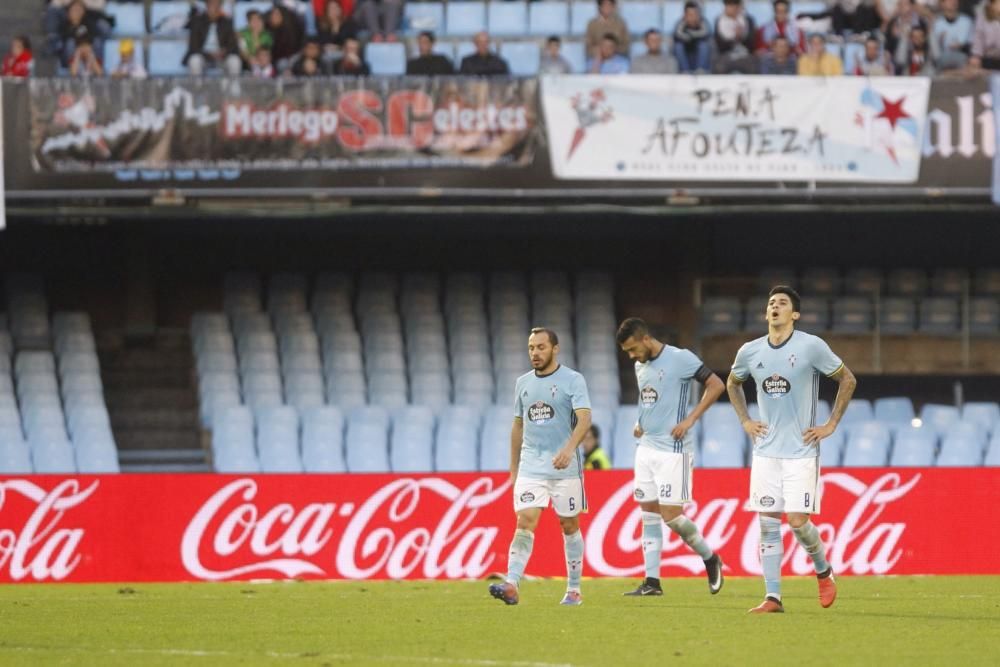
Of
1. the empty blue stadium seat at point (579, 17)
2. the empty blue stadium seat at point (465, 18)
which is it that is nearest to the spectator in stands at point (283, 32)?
the empty blue stadium seat at point (465, 18)

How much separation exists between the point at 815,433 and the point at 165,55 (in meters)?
12.8

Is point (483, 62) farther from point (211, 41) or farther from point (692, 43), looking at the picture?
point (211, 41)

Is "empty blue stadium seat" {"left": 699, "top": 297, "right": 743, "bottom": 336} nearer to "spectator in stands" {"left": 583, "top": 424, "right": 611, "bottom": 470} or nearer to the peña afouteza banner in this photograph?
the peña afouteza banner

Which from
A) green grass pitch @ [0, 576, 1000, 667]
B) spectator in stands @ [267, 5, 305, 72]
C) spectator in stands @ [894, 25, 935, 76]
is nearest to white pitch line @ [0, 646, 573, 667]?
green grass pitch @ [0, 576, 1000, 667]

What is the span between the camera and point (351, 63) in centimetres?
2066

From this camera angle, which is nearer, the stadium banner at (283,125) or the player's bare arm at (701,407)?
the player's bare arm at (701,407)

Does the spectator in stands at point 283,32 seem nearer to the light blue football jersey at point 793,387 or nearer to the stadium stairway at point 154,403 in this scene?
the stadium stairway at point 154,403

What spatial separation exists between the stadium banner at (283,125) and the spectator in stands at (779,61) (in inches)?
106

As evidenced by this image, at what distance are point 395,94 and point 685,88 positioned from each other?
3.05 meters

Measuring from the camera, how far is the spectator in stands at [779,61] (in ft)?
66.8

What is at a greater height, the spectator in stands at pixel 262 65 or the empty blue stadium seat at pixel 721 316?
the spectator in stands at pixel 262 65

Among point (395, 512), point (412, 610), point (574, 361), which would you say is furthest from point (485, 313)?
point (412, 610)

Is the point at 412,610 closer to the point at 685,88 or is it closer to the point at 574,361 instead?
the point at 685,88

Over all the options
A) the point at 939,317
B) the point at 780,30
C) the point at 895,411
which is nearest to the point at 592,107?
the point at 780,30
